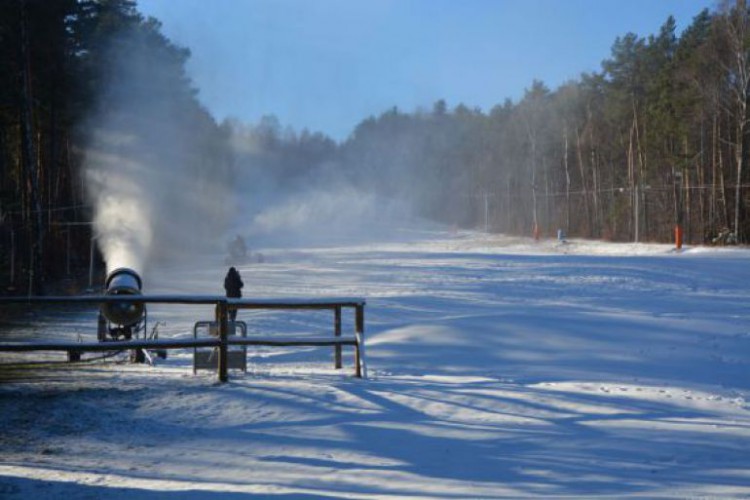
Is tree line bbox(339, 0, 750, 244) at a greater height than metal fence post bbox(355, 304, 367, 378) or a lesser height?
greater

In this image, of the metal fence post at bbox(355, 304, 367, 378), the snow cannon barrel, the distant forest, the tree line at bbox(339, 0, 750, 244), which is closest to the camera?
the metal fence post at bbox(355, 304, 367, 378)

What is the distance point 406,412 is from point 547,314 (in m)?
7.49

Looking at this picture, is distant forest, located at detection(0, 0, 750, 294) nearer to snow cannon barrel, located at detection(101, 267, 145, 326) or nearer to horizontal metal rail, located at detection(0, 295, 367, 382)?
snow cannon barrel, located at detection(101, 267, 145, 326)

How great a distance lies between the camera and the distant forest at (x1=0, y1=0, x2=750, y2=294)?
29758mm

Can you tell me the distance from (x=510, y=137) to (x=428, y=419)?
7877cm

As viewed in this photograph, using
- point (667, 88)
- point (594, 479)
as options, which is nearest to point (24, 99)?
point (594, 479)

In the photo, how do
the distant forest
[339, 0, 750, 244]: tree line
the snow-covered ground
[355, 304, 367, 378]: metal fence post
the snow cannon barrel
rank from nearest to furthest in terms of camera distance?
the snow-covered ground → [355, 304, 367, 378]: metal fence post → the snow cannon barrel → the distant forest → [339, 0, 750, 244]: tree line

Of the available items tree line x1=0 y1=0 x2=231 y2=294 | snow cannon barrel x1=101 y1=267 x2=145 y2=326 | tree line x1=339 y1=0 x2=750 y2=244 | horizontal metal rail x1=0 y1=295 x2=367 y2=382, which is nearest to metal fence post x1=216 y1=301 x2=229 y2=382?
horizontal metal rail x1=0 y1=295 x2=367 y2=382

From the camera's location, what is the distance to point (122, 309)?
11.6 metres

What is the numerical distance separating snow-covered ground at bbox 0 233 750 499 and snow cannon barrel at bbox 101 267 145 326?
45.3 inches

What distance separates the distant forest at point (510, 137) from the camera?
29.8 meters

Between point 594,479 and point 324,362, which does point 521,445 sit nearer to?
point 594,479

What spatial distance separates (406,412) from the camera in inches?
272

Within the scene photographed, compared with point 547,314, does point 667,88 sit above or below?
above
